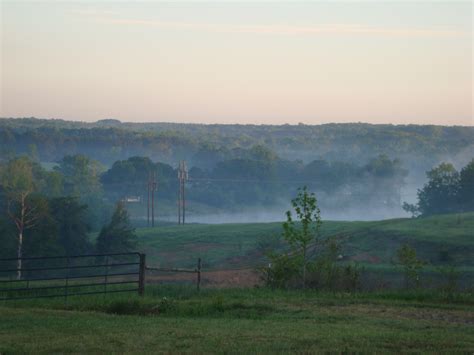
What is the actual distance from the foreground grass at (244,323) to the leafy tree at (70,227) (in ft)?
146

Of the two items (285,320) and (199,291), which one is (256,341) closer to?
(285,320)

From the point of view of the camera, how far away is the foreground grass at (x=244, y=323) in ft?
49.7

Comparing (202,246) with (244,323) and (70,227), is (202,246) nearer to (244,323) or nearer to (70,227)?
(70,227)

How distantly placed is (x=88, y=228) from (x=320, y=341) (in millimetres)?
56908

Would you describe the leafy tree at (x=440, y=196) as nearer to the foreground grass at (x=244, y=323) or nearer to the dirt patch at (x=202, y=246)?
the dirt patch at (x=202, y=246)

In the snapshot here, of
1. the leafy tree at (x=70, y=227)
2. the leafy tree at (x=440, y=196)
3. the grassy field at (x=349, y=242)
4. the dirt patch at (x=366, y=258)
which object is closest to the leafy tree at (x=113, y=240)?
the leafy tree at (x=70, y=227)

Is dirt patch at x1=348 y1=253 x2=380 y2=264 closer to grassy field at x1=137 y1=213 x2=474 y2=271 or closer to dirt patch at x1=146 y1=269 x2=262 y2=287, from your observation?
grassy field at x1=137 y1=213 x2=474 y2=271

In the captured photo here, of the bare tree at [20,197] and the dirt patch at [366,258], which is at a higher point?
→ the bare tree at [20,197]

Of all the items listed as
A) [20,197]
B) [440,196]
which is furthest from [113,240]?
[440,196]

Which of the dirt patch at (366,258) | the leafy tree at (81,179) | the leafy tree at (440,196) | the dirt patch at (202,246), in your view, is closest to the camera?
the dirt patch at (366,258)

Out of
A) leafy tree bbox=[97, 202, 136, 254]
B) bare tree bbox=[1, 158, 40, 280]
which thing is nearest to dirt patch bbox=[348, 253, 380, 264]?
leafy tree bbox=[97, 202, 136, 254]

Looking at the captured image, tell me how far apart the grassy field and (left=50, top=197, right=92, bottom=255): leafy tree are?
6.24 meters

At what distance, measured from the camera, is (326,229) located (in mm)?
79438

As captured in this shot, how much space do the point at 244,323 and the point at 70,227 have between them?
173ft
